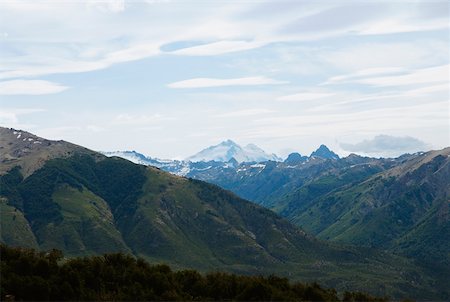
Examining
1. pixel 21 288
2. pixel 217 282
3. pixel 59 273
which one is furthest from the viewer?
pixel 217 282

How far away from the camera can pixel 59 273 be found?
9719 centimetres

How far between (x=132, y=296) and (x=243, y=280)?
21742mm

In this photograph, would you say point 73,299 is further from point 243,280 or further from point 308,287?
point 308,287

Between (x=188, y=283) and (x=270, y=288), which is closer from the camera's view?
(x=270, y=288)

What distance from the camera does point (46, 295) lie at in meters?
87.9

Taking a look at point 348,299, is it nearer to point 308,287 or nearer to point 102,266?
point 308,287

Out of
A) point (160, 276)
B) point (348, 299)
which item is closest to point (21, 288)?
point (160, 276)

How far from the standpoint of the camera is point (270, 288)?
97.4 meters

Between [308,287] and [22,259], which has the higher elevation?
[22,259]

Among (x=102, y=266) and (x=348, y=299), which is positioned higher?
(x=102, y=266)

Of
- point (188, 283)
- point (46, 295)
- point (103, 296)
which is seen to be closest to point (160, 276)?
point (188, 283)

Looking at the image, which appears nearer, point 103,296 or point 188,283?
point 103,296

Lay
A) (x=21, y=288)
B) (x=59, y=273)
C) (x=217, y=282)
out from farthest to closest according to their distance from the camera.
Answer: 1. (x=217, y=282)
2. (x=59, y=273)
3. (x=21, y=288)

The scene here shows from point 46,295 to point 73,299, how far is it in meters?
→ 4.22
